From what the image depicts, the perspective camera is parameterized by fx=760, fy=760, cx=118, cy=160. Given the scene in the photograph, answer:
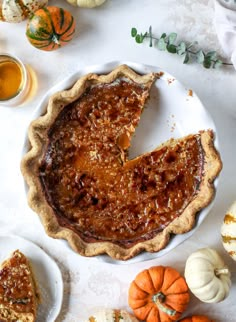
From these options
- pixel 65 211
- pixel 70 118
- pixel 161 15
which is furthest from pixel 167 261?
pixel 161 15

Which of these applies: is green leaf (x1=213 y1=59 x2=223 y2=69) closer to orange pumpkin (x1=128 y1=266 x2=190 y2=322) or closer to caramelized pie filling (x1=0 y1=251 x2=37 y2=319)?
orange pumpkin (x1=128 y1=266 x2=190 y2=322)

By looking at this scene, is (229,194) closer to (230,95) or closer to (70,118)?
(230,95)

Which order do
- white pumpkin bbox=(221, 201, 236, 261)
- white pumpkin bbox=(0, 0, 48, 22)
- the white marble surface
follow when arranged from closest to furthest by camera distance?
white pumpkin bbox=(221, 201, 236, 261) < white pumpkin bbox=(0, 0, 48, 22) < the white marble surface

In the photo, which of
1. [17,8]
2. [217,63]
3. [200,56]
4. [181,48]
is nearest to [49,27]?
[17,8]

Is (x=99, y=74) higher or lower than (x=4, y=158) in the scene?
higher

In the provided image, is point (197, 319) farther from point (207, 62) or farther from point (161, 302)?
point (207, 62)

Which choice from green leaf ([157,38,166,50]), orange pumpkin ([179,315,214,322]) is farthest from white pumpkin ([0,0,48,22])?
orange pumpkin ([179,315,214,322])

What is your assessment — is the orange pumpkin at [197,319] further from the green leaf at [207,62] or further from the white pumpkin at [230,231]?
the green leaf at [207,62]

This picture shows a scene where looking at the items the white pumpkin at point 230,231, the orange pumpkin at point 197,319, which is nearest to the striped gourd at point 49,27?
the white pumpkin at point 230,231
